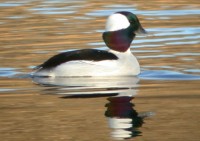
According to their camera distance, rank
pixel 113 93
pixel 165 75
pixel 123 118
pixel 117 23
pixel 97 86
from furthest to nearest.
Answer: pixel 117 23
pixel 165 75
pixel 97 86
pixel 113 93
pixel 123 118

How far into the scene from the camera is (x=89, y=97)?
12.6 metres

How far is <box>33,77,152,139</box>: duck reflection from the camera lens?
10.7 m

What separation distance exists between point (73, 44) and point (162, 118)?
7034 millimetres

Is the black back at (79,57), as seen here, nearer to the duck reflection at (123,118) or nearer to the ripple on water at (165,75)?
the ripple on water at (165,75)

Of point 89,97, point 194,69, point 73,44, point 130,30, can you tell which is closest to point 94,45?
point 73,44

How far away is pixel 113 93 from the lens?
42.3 ft

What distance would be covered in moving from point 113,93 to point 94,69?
5.49 ft

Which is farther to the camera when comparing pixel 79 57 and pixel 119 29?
pixel 119 29

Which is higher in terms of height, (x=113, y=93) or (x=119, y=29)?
(x=119, y=29)

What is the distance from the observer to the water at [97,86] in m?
10.5

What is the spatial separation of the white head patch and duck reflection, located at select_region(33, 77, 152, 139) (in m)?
1.11

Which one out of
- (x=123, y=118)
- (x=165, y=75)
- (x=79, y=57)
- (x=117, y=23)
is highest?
(x=117, y=23)

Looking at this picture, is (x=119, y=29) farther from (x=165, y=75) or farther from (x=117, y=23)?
(x=165, y=75)

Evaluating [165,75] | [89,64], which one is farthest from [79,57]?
[165,75]
